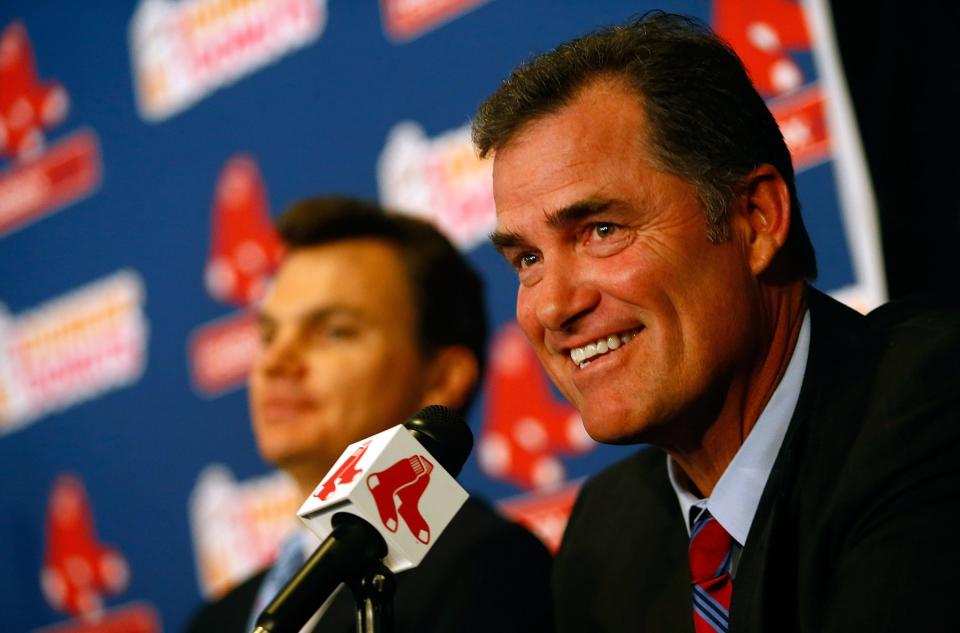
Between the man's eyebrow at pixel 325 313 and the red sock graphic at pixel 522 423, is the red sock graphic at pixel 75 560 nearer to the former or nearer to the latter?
the red sock graphic at pixel 522 423

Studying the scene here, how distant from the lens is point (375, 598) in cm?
102

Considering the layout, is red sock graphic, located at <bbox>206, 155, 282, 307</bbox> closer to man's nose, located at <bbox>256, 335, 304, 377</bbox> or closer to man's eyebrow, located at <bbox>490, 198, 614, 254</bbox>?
man's nose, located at <bbox>256, 335, 304, 377</bbox>

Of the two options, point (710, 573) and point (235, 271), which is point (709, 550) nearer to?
point (710, 573)

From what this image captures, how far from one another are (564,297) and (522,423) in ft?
3.71

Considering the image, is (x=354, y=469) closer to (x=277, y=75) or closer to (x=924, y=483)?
→ (x=924, y=483)

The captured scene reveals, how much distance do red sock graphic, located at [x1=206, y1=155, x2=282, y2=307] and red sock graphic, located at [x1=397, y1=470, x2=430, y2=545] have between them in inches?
80.8

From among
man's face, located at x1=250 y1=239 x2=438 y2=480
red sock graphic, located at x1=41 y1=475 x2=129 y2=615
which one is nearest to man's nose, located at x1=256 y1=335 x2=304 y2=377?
man's face, located at x1=250 y1=239 x2=438 y2=480

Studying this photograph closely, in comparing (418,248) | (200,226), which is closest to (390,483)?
(418,248)

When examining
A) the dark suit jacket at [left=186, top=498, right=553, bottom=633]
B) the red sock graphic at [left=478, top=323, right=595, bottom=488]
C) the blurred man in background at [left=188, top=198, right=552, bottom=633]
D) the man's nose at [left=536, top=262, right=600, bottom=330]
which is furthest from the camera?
the red sock graphic at [left=478, top=323, right=595, bottom=488]

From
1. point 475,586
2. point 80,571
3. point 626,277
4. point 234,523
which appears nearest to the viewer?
point 626,277

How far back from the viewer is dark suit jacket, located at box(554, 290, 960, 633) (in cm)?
109

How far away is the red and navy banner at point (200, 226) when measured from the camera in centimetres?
243

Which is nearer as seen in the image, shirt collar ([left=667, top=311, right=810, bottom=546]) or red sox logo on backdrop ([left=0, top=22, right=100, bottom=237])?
shirt collar ([left=667, top=311, right=810, bottom=546])

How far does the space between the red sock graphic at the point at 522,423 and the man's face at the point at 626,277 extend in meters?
0.99
